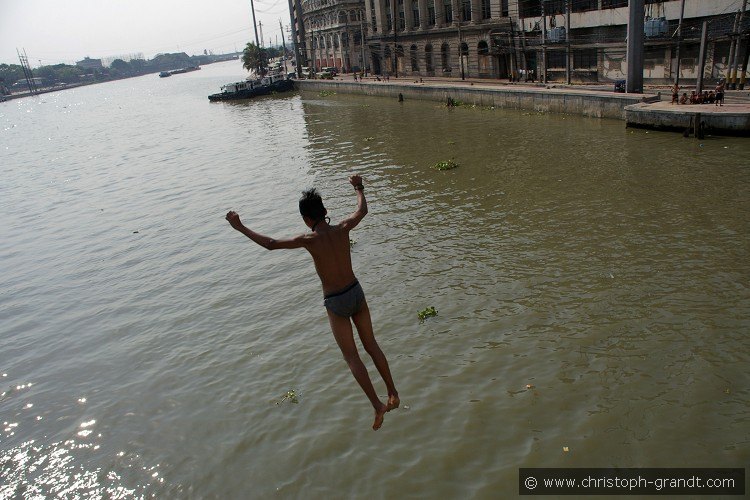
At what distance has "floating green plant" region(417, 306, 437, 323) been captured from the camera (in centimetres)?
977

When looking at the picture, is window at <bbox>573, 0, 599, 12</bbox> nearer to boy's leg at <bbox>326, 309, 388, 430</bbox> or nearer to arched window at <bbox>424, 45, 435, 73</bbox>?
arched window at <bbox>424, 45, 435, 73</bbox>

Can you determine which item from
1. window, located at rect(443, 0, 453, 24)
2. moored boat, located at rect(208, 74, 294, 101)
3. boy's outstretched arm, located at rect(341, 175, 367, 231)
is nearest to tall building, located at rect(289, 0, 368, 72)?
moored boat, located at rect(208, 74, 294, 101)

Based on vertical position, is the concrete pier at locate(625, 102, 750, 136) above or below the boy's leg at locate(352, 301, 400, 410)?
below

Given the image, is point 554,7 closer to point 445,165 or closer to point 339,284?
point 445,165

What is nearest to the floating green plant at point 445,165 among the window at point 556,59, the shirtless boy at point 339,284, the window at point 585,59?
the shirtless boy at point 339,284

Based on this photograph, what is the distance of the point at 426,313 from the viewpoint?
985 cm

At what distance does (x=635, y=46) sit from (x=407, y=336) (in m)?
26.7

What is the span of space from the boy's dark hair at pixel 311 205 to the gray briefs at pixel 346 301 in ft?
2.53

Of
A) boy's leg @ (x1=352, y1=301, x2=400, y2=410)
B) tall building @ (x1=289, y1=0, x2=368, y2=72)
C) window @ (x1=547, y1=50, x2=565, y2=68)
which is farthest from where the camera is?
tall building @ (x1=289, y1=0, x2=368, y2=72)

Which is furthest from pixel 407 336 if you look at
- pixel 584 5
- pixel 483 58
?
pixel 483 58

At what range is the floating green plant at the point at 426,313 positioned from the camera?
385 inches

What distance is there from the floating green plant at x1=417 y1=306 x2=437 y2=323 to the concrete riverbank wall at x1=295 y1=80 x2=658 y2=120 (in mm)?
22212

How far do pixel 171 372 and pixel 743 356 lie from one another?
8719mm

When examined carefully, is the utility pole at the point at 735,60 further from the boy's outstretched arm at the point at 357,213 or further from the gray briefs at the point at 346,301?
the gray briefs at the point at 346,301
